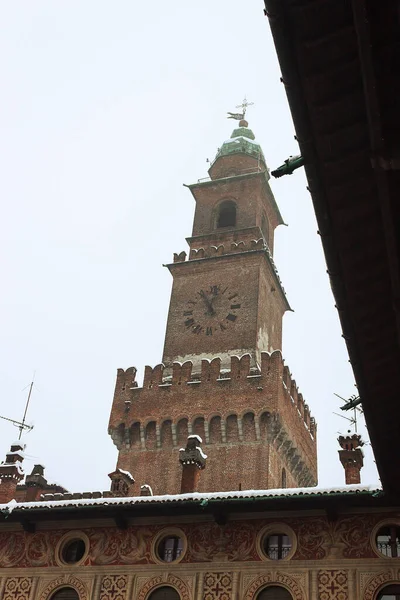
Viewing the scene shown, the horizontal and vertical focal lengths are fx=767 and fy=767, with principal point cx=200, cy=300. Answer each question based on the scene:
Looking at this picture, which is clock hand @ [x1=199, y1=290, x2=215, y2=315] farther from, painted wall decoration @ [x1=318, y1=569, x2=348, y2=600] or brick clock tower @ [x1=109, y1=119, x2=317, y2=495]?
painted wall decoration @ [x1=318, y1=569, x2=348, y2=600]

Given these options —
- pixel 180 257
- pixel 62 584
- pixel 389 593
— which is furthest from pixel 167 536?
pixel 180 257

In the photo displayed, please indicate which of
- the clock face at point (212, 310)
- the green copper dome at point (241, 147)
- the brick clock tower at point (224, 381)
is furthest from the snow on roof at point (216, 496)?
the green copper dome at point (241, 147)

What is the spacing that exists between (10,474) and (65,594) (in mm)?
6303

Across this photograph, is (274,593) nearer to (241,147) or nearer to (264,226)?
(264,226)

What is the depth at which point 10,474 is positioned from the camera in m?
21.5

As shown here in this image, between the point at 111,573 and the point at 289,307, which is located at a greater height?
the point at 289,307

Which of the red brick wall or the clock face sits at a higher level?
the clock face

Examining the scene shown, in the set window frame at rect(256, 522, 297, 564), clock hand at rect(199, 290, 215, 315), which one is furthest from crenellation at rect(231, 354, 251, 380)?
window frame at rect(256, 522, 297, 564)

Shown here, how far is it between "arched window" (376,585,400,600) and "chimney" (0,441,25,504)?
35.9 feet

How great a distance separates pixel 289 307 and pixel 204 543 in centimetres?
2450

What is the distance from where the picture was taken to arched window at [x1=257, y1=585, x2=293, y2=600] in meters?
14.4

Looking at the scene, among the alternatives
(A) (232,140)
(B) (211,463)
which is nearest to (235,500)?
(B) (211,463)

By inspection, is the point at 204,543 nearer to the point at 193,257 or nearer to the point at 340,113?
the point at 340,113

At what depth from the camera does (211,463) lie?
29.1 meters
